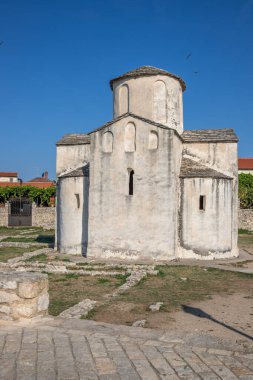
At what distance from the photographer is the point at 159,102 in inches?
727

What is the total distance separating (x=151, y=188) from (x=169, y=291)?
6005 millimetres

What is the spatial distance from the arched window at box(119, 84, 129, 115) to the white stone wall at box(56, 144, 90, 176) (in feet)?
8.74

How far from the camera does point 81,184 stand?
18.2 m

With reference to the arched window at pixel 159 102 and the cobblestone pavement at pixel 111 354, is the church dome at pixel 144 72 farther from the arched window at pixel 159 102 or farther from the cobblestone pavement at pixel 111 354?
the cobblestone pavement at pixel 111 354

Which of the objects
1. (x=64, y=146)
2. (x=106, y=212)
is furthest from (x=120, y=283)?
(x=64, y=146)

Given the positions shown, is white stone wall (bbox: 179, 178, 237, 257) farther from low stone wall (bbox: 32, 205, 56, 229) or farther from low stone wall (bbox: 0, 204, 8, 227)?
low stone wall (bbox: 0, 204, 8, 227)

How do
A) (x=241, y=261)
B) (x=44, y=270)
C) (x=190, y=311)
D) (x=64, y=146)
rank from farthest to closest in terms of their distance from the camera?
(x=64, y=146), (x=241, y=261), (x=44, y=270), (x=190, y=311)

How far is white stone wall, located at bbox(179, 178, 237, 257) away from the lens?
55.2 feet

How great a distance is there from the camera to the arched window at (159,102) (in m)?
18.4

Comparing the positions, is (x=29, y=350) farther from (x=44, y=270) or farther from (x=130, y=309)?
(x=44, y=270)

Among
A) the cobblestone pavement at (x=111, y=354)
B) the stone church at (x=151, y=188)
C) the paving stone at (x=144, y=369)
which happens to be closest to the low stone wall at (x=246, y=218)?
the stone church at (x=151, y=188)

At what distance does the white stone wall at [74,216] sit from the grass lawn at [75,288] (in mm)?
4764

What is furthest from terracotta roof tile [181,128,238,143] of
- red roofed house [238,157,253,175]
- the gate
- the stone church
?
red roofed house [238,157,253,175]

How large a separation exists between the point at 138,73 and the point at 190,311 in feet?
41.6
